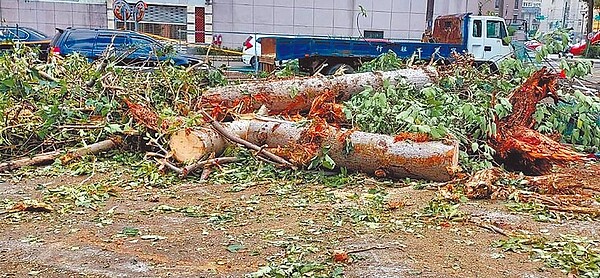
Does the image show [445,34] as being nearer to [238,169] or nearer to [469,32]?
[469,32]

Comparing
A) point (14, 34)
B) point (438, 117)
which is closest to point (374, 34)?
point (14, 34)

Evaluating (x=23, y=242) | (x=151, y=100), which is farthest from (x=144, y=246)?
(x=151, y=100)

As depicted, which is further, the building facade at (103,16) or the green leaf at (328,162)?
the building facade at (103,16)

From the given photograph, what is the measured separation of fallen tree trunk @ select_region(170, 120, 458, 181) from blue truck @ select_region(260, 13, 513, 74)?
6.78 m

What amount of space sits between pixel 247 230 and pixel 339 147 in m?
1.83

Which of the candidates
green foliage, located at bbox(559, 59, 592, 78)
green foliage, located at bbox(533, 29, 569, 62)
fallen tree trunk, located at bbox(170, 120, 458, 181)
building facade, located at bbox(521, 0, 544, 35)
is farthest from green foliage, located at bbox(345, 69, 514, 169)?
building facade, located at bbox(521, 0, 544, 35)

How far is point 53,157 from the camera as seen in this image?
7.07m

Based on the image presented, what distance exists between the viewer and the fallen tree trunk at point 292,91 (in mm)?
7988

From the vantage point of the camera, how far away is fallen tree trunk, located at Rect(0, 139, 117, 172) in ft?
22.3

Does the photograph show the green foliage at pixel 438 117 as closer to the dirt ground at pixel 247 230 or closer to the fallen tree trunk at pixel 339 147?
Result: the fallen tree trunk at pixel 339 147

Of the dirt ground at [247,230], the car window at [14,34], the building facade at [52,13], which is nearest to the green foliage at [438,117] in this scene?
the dirt ground at [247,230]

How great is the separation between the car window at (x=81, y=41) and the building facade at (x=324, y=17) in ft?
27.7

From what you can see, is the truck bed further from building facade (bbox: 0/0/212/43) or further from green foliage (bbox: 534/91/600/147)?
building facade (bbox: 0/0/212/43)

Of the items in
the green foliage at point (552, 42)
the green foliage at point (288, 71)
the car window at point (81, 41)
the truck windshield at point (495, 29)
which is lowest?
the green foliage at point (288, 71)
